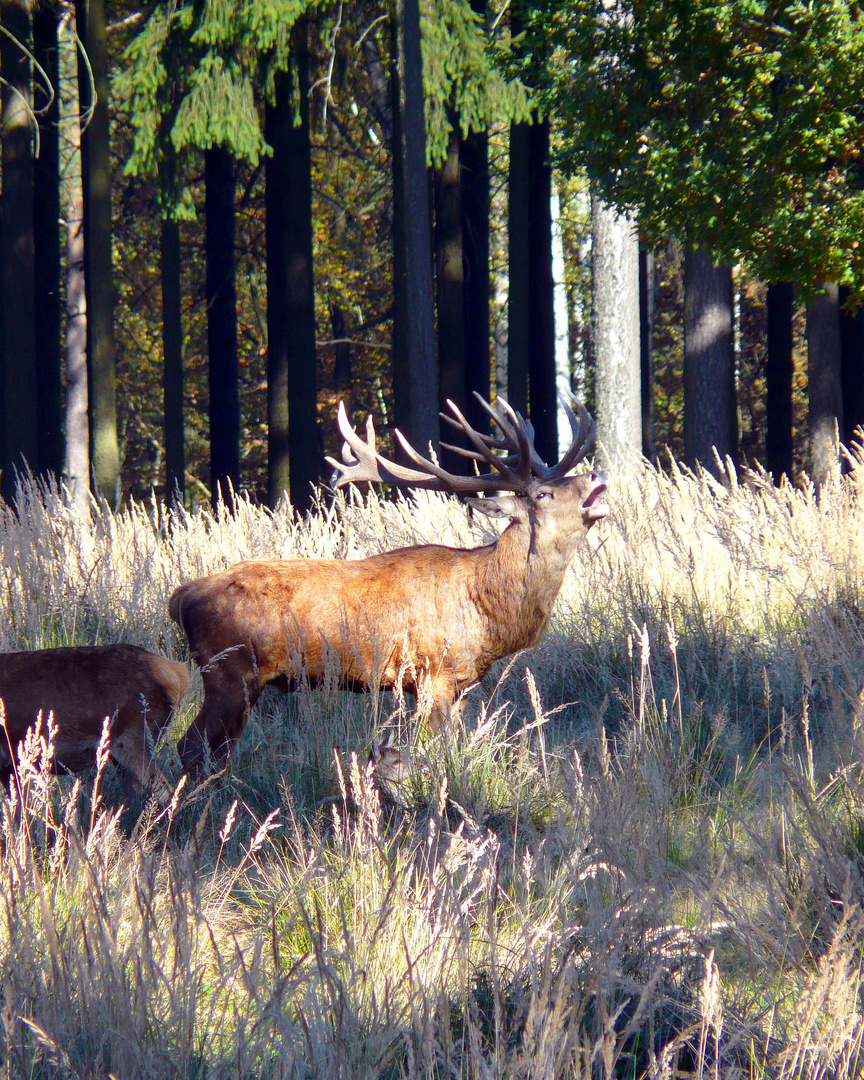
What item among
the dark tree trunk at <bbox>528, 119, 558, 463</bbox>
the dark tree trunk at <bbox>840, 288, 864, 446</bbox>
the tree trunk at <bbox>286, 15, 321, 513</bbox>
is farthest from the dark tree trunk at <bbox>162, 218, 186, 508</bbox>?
the dark tree trunk at <bbox>840, 288, 864, 446</bbox>

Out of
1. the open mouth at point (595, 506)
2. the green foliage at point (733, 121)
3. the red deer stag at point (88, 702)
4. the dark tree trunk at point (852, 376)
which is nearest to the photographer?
the red deer stag at point (88, 702)

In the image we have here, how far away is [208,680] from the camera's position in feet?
15.4

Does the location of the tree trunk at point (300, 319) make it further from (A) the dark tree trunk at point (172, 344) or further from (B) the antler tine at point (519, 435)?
(B) the antler tine at point (519, 435)

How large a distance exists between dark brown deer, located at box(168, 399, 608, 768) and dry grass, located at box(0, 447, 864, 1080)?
0.28m

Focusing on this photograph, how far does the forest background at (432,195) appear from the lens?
30.4 feet

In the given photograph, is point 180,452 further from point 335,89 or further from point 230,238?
point 335,89

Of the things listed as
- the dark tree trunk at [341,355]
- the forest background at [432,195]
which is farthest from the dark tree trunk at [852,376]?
the dark tree trunk at [341,355]

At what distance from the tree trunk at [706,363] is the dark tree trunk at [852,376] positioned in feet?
11.7

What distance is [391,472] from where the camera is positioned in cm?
562

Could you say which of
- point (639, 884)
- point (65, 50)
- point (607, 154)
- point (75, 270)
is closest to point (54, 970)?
point (639, 884)

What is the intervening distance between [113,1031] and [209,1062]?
1.21 feet

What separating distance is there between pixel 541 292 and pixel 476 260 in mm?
1435

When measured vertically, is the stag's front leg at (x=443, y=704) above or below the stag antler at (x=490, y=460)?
below

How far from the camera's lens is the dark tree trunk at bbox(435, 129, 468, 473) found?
686 inches
